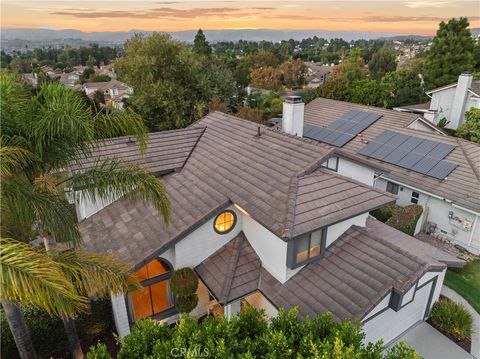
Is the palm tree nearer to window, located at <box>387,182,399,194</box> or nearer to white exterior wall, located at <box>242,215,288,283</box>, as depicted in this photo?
white exterior wall, located at <box>242,215,288,283</box>

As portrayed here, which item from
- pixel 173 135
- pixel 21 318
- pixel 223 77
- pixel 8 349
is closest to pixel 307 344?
pixel 21 318

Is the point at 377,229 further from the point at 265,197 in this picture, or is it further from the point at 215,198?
the point at 215,198

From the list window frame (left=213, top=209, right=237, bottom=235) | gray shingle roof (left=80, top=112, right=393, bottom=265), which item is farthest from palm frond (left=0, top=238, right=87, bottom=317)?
window frame (left=213, top=209, right=237, bottom=235)

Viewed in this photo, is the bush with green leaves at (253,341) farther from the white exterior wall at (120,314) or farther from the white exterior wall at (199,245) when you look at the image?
the white exterior wall at (199,245)

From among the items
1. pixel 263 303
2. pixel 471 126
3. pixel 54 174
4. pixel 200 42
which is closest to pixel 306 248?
pixel 263 303

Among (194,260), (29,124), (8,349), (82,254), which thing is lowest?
(8,349)

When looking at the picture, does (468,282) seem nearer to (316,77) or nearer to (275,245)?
(275,245)

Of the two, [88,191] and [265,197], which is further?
[265,197]
